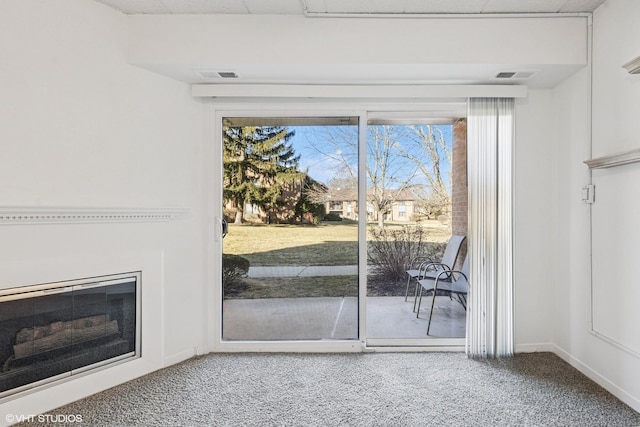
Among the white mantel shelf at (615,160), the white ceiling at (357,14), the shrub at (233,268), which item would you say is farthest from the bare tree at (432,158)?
the shrub at (233,268)

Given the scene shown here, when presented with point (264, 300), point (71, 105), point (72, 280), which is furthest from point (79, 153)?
point (264, 300)

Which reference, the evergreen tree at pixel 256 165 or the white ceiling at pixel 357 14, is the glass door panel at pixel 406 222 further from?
the evergreen tree at pixel 256 165

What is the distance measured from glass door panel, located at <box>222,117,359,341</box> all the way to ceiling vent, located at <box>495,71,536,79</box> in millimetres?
1112

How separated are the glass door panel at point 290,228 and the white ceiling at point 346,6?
0.78 meters

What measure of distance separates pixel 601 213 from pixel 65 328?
3.50m

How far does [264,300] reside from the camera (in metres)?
2.78

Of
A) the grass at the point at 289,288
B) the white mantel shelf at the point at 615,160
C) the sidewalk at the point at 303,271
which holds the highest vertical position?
the white mantel shelf at the point at 615,160

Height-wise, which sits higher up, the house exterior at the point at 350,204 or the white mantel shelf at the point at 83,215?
the house exterior at the point at 350,204

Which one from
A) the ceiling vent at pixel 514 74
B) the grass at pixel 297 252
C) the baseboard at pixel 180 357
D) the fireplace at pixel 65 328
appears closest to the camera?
the fireplace at pixel 65 328

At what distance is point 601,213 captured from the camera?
7.14 ft

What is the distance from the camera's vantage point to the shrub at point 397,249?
2762 mm

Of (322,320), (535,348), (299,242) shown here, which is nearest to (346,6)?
(299,242)

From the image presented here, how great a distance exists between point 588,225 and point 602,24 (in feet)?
4.30

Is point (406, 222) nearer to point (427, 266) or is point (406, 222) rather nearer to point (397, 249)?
Answer: point (397, 249)
